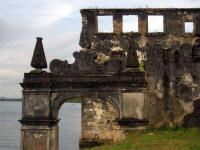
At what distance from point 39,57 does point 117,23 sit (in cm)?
997

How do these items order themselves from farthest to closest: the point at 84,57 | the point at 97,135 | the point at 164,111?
the point at 97,135 → the point at 164,111 → the point at 84,57

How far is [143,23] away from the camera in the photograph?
2050cm

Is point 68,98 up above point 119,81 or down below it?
below

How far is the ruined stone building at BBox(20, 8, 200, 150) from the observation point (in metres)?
11.1

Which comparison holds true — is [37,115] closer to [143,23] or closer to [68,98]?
[68,98]

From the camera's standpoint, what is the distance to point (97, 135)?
2009 cm

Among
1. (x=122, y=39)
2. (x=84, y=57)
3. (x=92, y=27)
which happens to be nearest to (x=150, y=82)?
(x=122, y=39)

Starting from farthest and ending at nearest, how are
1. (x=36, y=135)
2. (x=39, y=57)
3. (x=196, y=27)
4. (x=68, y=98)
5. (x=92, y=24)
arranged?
(x=92, y=24), (x=196, y=27), (x=39, y=57), (x=68, y=98), (x=36, y=135)

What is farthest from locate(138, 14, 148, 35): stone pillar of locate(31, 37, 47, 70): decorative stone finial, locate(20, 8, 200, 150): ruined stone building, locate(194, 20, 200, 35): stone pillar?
locate(31, 37, 47, 70): decorative stone finial

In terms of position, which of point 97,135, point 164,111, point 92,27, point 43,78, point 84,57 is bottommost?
point 97,135

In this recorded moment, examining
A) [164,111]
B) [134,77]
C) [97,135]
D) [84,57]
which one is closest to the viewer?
[134,77]

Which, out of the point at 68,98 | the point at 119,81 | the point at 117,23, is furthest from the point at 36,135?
the point at 117,23

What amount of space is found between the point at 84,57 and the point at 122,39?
8.77 meters

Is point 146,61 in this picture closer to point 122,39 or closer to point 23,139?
point 122,39
